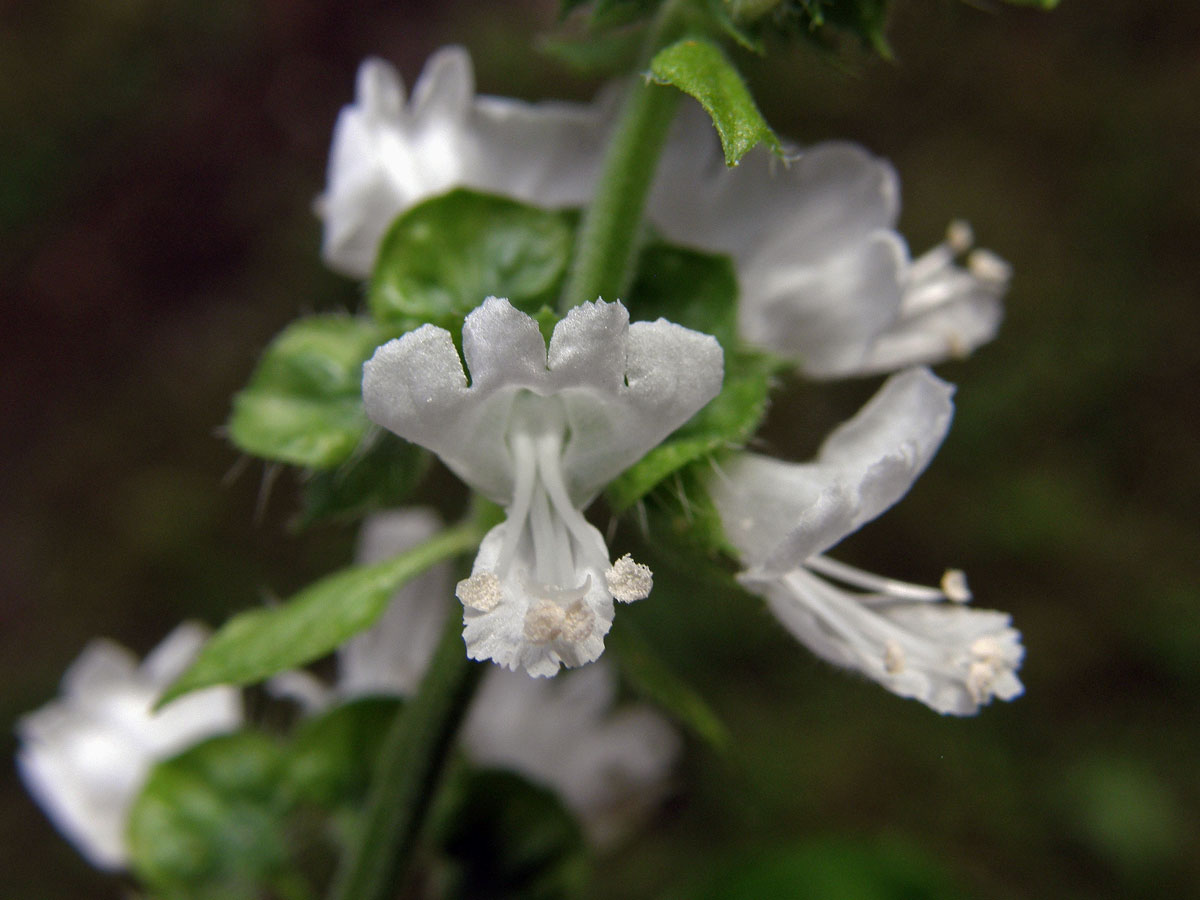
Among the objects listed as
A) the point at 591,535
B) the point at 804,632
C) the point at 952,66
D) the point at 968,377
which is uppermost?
the point at 591,535

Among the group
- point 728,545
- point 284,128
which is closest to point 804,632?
point 728,545

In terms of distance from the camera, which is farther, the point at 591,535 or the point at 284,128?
the point at 284,128

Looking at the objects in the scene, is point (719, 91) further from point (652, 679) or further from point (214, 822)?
point (214, 822)

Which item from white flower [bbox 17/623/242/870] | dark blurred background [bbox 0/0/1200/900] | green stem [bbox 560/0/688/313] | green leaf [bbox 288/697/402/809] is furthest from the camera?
dark blurred background [bbox 0/0/1200/900]

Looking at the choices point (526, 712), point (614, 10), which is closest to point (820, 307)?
point (614, 10)

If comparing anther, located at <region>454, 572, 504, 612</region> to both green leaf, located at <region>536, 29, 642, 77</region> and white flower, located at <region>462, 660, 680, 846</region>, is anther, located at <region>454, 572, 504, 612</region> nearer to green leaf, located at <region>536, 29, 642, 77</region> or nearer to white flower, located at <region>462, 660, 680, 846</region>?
green leaf, located at <region>536, 29, 642, 77</region>

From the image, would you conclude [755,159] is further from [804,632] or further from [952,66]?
[952,66]

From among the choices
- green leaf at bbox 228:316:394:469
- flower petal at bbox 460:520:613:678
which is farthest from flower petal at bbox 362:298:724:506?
green leaf at bbox 228:316:394:469
